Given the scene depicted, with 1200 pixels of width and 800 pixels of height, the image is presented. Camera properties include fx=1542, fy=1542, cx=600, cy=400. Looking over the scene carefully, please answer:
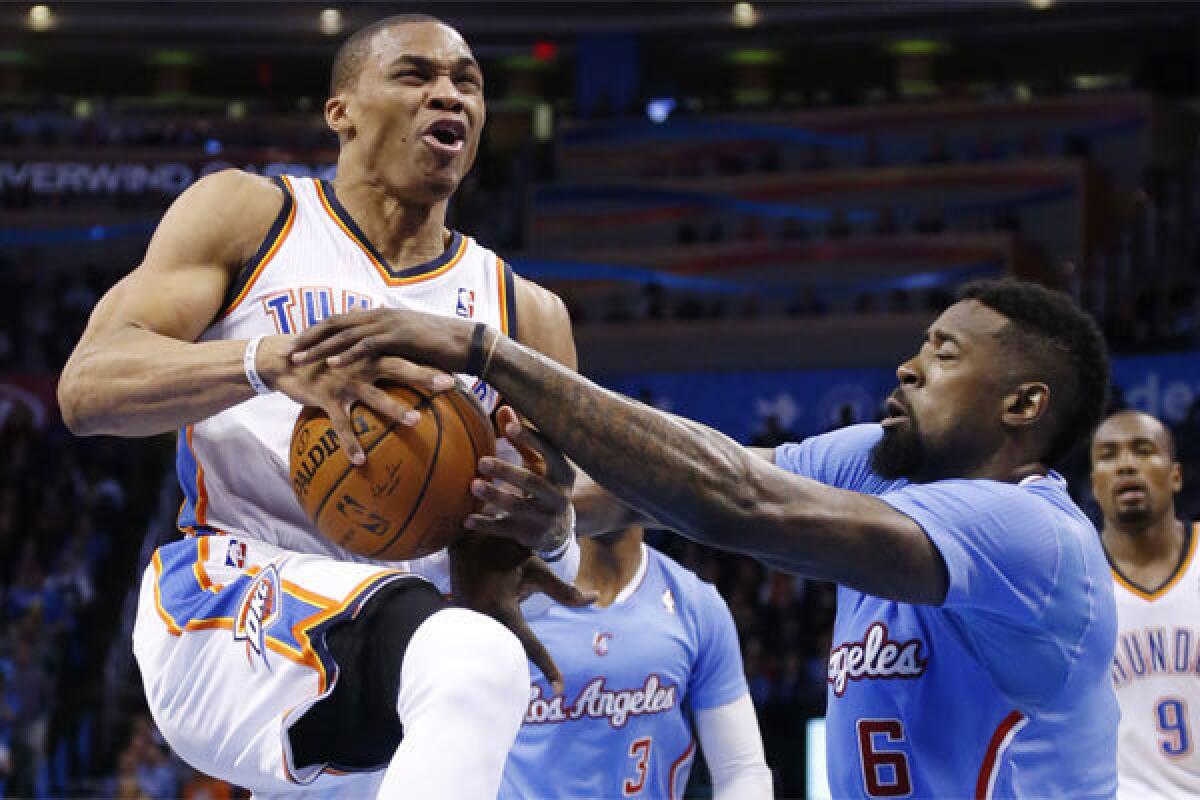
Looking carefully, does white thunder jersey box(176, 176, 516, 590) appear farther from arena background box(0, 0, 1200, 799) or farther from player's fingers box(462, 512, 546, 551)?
arena background box(0, 0, 1200, 799)

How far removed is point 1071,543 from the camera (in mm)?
3588

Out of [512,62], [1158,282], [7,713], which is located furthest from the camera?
[512,62]

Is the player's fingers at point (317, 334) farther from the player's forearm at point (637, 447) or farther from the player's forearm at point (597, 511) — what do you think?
the player's forearm at point (597, 511)

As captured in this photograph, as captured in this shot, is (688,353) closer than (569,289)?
Yes

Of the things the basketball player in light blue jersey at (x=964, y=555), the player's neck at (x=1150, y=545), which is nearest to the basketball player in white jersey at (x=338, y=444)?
the basketball player in light blue jersey at (x=964, y=555)

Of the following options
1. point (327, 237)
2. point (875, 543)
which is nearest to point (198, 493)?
point (327, 237)

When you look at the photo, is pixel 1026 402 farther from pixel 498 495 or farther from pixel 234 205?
pixel 234 205

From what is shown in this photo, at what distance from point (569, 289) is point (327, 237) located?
16375mm

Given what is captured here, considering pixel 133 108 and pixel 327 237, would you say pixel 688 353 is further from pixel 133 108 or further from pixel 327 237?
pixel 327 237

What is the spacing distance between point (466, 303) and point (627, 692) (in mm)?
2127

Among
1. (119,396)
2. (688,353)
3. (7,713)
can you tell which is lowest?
(7,713)

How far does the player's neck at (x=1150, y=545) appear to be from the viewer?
21.3ft

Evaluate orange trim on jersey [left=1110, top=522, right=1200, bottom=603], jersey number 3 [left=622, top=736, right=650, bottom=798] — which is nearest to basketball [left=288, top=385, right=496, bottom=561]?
jersey number 3 [left=622, top=736, right=650, bottom=798]

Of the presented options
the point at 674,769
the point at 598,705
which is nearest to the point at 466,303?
the point at 598,705
